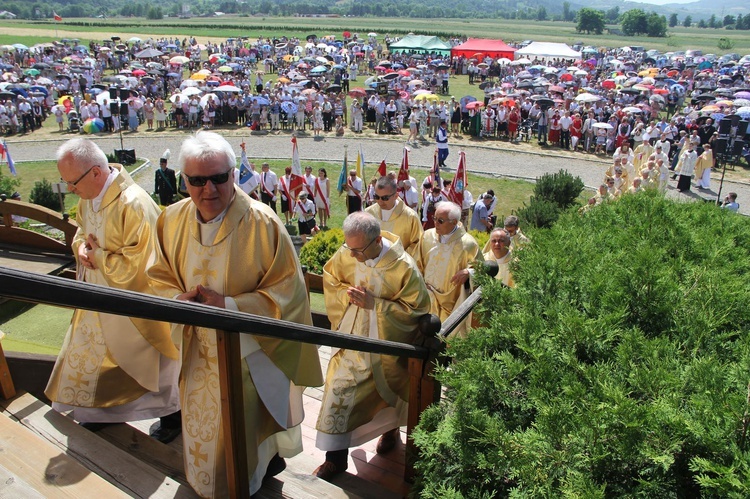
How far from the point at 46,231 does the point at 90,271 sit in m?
10.9

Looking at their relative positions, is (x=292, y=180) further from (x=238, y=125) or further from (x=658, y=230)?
(x=238, y=125)

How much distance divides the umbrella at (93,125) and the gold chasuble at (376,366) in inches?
1004

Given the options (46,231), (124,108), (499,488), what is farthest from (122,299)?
(124,108)

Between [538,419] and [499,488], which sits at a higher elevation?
[538,419]

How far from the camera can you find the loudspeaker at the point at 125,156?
808 inches

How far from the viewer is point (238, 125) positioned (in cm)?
3050

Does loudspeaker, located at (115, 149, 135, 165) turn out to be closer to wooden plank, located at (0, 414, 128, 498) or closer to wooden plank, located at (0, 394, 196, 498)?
wooden plank, located at (0, 394, 196, 498)

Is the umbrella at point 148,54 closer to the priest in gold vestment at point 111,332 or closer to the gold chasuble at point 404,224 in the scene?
the gold chasuble at point 404,224

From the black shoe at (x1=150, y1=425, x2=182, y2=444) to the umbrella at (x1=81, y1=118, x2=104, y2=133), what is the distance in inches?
1003

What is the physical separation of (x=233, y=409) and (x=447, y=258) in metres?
3.95

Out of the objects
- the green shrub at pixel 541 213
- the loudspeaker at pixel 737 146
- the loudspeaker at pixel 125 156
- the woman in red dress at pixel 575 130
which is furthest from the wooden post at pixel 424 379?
the woman in red dress at pixel 575 130

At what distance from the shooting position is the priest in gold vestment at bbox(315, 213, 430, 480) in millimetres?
4527

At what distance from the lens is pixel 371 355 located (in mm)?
4617

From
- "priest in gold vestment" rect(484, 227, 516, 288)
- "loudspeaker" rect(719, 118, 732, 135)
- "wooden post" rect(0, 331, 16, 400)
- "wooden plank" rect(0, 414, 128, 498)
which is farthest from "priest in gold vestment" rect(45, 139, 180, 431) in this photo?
"loudspeaker" rect(719, 118, 732, 135)
